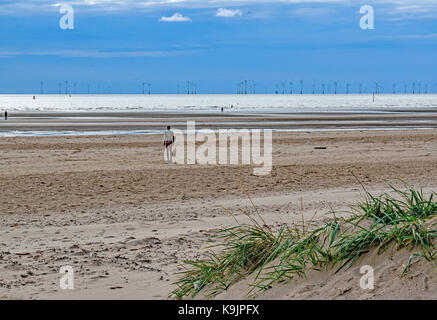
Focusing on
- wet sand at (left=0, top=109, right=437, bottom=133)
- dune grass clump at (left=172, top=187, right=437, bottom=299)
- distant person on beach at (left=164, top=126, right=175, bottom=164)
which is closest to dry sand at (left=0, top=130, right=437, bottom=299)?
dune grass clump at (left=172, top=187, right=437, bottom=299)

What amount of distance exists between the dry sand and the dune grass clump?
151 millimetres

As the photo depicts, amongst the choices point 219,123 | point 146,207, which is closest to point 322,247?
point 146,207

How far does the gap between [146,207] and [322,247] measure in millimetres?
6610

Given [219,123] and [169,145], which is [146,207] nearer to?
[169,145]

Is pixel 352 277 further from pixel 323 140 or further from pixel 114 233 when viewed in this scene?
pixel 323 140

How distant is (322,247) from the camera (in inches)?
187

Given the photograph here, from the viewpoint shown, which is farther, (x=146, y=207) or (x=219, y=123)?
(x=219, y=123)

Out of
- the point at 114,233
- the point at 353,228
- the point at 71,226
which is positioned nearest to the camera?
the point at 353,228

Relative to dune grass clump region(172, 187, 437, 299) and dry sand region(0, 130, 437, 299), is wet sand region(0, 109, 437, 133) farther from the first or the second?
dune grass clump region(172, 187, 437, 299)

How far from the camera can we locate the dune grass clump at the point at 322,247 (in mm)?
4391

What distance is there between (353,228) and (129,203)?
7117mm
